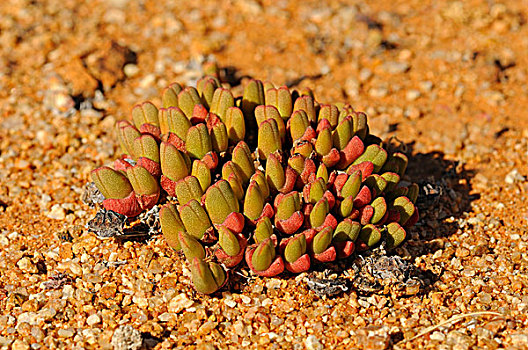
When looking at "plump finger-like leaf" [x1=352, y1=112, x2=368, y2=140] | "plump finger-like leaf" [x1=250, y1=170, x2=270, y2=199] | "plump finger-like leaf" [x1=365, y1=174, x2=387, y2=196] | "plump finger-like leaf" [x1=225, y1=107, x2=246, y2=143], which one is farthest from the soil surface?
"plump finger-like leaf" [x1=225, y1=107, x2=246, y2=143]

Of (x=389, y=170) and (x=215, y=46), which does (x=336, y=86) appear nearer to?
(x=215, y=46)

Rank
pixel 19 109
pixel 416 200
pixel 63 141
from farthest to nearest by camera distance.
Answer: pixel 19 109 → pixel 63 141 → pixel 416 200

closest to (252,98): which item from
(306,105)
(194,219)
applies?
(306,105)

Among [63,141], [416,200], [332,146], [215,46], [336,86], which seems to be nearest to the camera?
[332,146]

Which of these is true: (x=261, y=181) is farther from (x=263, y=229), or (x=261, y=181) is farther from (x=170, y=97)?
(x=170, y=97)

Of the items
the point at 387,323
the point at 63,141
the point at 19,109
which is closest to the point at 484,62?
the point at 387,323

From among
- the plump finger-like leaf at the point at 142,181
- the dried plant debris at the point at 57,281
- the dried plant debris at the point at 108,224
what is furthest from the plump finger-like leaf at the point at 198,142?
the dried plant debris at the point at 57,281

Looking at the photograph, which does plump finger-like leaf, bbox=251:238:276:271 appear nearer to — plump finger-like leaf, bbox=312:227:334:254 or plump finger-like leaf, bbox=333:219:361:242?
plump finger-like leaf, bbox=312:227:334:254
